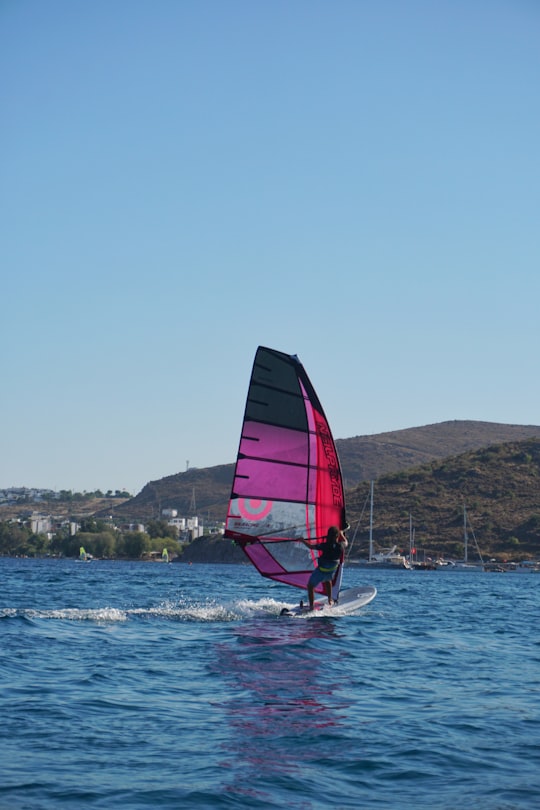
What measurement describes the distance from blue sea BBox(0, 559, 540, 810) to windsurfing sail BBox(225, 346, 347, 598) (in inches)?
128

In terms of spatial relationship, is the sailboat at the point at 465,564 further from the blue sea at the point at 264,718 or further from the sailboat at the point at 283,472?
the blue sea at the point at 264,718

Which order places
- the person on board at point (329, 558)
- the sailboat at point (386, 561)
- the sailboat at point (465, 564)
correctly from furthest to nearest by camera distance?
1. the sailboat at point (386, 561)
2. the sailboat at point (465, 564)
3. the person on board at point (329, 558)

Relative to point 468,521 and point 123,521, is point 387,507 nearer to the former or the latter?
point 468,521

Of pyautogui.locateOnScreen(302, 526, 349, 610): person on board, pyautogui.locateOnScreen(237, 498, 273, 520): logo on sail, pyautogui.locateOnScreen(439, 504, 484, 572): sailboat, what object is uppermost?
pyautogui.locateOnScreen(237, 498, 273, 520): logo on sail

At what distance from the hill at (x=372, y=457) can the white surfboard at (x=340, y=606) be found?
421 ft

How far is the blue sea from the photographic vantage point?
21.8ft

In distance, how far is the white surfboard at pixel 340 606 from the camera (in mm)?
18031

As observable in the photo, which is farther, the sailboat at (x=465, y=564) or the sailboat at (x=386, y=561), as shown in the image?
the sailboat at (x=386, y=561)

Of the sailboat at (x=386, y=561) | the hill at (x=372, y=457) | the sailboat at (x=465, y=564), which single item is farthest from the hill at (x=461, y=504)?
the hill at (x=372, y=457)

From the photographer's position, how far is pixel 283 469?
18781mm

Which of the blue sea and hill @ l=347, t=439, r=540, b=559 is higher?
hill @ l=347, t=439, r=540, b=559

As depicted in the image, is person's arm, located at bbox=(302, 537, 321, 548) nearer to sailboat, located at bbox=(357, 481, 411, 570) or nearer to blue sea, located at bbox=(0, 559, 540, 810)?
blue sea, located at bbox=(0, 559, 540, 810)

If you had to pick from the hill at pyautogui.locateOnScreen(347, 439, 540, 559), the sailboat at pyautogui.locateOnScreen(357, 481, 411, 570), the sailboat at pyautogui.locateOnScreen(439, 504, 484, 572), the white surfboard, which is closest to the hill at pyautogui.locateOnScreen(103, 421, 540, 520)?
the hill at pyautogui.locateOnScreen(347, 439, 540, 559)

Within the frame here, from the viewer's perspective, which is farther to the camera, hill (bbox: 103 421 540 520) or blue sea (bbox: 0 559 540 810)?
hill (bbox: 103 421 540 520)
